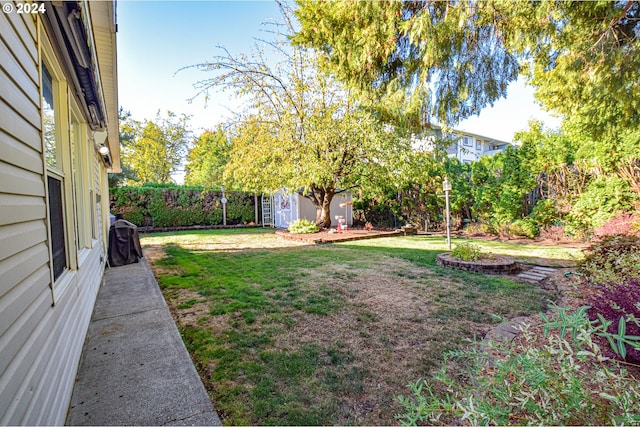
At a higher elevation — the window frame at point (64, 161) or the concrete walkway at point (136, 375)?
the window frame at point (64, 161)

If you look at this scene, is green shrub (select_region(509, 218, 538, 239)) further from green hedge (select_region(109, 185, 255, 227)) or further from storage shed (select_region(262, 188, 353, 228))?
green hedge (select_region(109, 185, 255, 227))

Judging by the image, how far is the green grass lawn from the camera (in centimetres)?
217

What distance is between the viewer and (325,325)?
3430 millimetres

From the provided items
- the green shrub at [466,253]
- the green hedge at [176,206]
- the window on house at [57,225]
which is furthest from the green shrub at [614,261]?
the green hedge at [176,206]

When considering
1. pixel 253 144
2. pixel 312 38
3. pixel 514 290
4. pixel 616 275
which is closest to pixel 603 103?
pixel 616 275

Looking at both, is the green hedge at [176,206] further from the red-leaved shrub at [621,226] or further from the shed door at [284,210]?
the red-leaved shrub at [621,226]

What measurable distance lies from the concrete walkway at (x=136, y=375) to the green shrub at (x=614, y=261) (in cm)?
465

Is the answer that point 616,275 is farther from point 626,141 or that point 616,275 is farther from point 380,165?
point 380,165

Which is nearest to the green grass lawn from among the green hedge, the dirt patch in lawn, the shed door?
the dirt patch in lawn

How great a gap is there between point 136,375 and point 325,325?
5.99 feet

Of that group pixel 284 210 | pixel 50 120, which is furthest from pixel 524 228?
pixel 50 120

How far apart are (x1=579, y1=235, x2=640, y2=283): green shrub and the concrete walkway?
4.65 meters

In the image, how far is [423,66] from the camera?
466cm

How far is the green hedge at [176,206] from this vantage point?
46.8 feet
